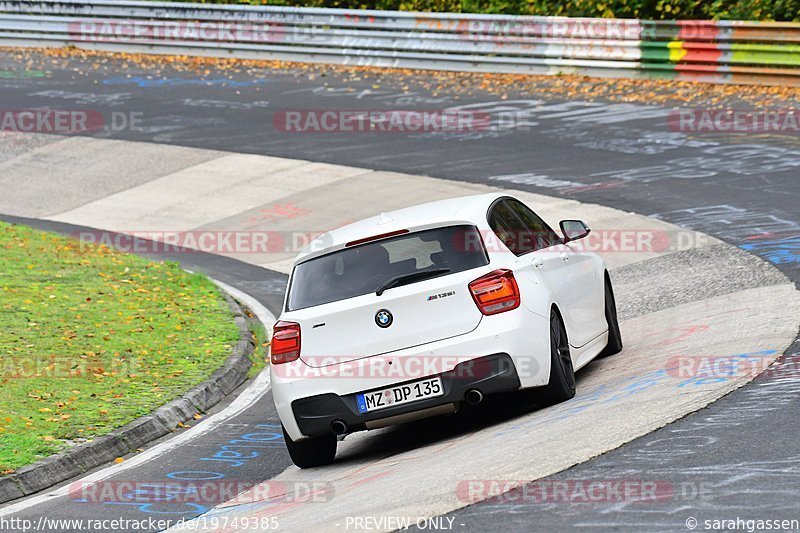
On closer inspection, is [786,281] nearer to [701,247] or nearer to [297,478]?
[701,247]

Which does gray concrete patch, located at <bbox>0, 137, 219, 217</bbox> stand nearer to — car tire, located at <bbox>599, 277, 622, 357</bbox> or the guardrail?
the guardrail

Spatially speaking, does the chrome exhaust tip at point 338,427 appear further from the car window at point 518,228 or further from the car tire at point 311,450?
the car window at point 518,228

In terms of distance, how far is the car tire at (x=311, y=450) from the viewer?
8891 mm

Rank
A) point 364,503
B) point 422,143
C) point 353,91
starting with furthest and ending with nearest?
point 353,91, point 422,143, point 364,503

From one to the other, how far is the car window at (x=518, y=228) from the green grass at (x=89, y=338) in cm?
342

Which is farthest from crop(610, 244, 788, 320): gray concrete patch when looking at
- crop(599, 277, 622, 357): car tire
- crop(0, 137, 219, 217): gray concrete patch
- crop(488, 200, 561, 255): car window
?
crop(0, 137, 219, 217): gray concrete patch

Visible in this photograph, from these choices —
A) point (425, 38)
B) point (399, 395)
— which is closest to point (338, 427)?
point (399, 395)

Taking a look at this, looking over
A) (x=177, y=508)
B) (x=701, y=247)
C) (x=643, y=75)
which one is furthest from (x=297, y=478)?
(x=643, y=75)

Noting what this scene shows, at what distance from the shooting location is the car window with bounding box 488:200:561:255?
30.1 feet

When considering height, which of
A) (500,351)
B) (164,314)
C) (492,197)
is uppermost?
(492,197)

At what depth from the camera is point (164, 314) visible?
1450 centimetres

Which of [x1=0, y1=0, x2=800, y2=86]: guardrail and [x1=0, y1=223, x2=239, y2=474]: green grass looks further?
[x1=0, y1=0, x2=800, y2=86]: guardrail

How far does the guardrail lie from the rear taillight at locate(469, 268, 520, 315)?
51.1 ft

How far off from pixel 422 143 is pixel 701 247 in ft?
27.8
